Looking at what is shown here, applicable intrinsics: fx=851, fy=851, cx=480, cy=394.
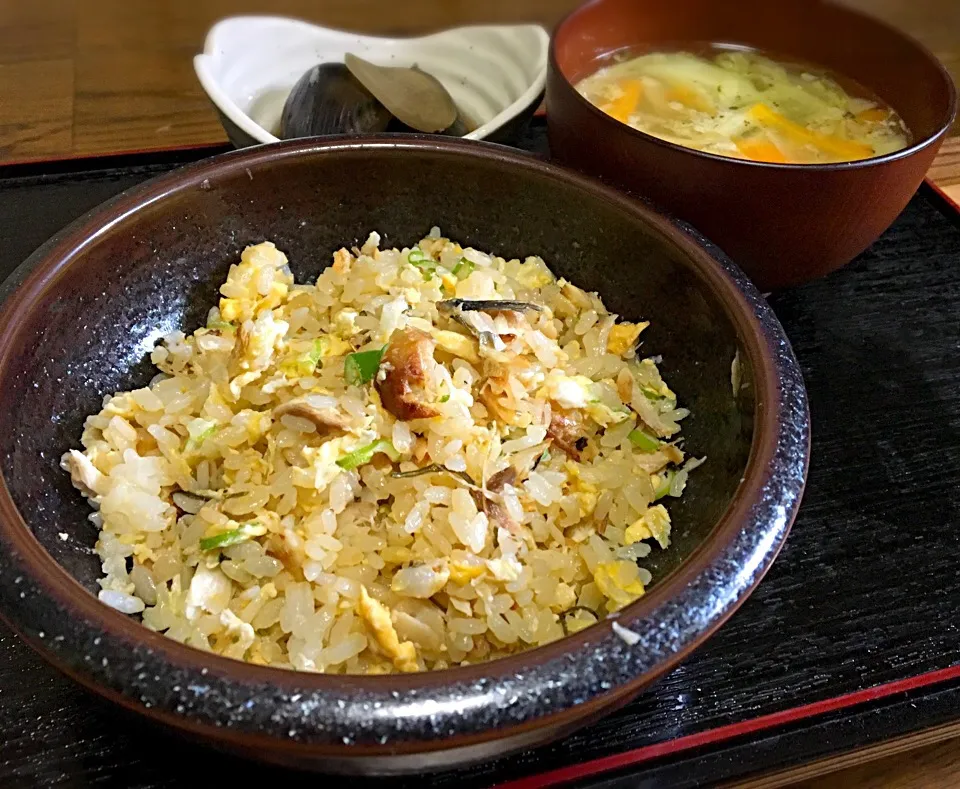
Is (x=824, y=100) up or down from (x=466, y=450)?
up

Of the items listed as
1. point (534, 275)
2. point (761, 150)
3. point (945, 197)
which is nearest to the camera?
point (534, 275)

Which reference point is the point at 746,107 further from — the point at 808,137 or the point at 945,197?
the point at 945,197

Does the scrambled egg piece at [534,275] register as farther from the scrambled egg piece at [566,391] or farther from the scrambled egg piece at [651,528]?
the scrambled egg piece at [651,528]

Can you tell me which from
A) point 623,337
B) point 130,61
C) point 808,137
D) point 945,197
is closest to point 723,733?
point 623,337

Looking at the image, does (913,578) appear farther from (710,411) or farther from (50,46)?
(50,46)

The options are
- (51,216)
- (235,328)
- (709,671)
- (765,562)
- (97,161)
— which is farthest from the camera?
(97,161)

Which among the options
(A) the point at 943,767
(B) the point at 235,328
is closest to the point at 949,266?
(A) the point at 943,767

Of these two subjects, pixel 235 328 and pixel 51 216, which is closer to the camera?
pixel 235 328
